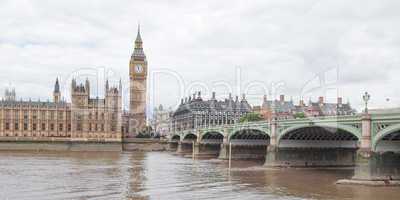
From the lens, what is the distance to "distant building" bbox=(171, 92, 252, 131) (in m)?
163

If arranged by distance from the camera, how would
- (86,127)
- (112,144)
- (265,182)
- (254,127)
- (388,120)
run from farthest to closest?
(86,127) < (112,144) < (254,127) < (265,182) < (388,120)

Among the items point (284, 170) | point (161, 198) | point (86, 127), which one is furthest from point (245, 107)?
point (161, 198)

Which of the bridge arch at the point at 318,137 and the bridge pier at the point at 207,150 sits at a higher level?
the bridge arch at the point at 318,137

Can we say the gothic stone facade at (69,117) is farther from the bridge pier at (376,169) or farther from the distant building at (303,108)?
the bridge pier at (376,169)

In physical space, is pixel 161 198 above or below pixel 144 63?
below

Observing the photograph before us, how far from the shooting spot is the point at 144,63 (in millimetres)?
179375

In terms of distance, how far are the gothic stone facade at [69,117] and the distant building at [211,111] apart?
28289mm

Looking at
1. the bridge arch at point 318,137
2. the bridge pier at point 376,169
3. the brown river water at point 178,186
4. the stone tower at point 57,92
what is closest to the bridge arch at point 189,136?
the bridge arch at point 318,137

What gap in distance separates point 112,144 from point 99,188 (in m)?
88.5

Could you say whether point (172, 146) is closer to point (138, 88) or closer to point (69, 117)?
point (69, 117)

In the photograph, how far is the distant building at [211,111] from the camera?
163 m

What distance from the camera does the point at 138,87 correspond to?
175375 mm

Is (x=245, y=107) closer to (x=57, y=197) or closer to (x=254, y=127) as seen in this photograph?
(x=254, y=127)

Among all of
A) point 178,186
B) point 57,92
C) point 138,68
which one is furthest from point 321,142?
point 57,92
